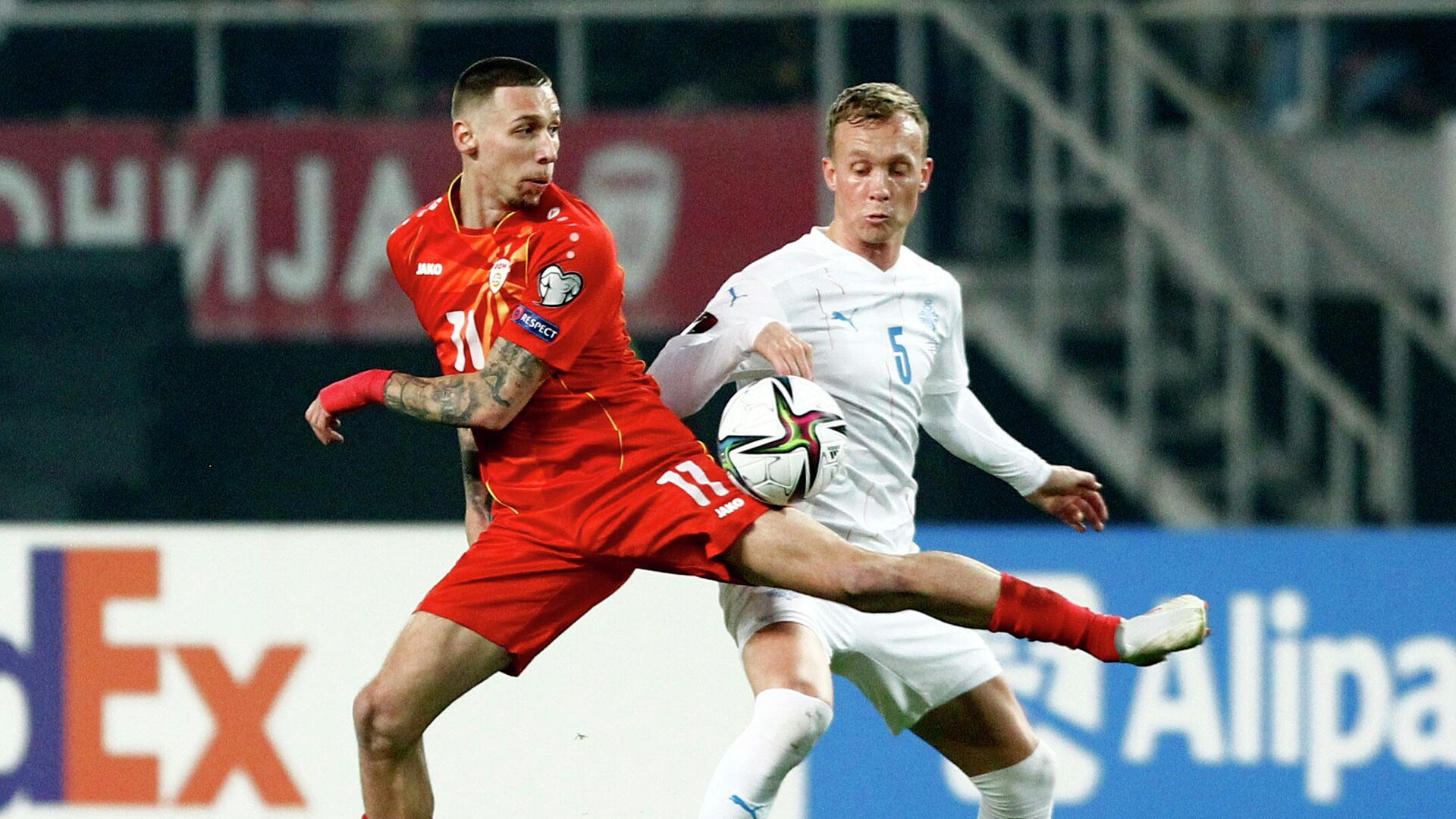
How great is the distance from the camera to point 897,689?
181 inches

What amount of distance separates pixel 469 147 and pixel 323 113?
175 inches

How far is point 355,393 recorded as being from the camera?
14.6ft

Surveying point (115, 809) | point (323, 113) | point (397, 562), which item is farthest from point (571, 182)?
point (115, 809)

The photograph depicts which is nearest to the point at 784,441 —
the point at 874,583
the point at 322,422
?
the point at 874,583

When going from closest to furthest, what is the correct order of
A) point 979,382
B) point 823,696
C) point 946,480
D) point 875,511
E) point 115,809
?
point 823,696 → point 875,511 → point 115,809 → point 946,480 → point 979,382

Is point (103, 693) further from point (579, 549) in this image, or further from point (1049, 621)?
point (1049, 621)

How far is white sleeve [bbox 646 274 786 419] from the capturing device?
4488 mm

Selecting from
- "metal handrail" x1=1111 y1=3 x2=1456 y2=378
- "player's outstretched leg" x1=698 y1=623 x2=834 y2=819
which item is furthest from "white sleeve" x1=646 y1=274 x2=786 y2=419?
"metal handrail" x1=1111 y1=3 x2=1456 y2=378

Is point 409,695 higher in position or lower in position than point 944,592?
lower

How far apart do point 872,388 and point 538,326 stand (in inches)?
28.6

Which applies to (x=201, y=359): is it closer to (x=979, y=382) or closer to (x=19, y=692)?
(x=19, y=692)

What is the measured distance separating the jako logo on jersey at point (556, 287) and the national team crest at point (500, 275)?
83 mm

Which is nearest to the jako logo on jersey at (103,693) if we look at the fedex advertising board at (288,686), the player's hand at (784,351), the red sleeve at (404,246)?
the fedex advertising board at (288,686)

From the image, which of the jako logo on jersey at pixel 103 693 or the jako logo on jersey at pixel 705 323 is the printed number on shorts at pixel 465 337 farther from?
the jako logo on jersey at pixel 103 693
